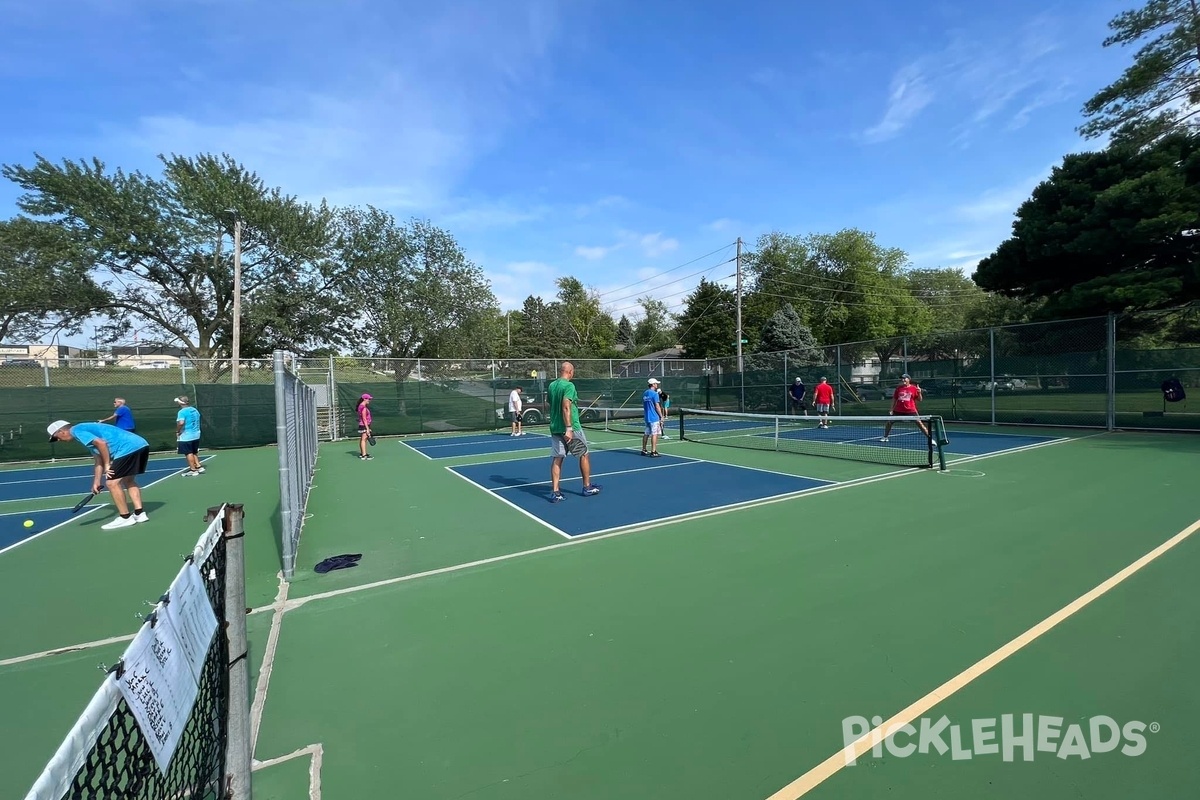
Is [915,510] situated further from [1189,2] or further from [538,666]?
[1189,2]

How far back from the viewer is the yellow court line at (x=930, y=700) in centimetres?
246

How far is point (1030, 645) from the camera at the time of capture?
3.54 meters

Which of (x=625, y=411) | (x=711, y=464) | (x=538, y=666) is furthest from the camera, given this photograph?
(x=625, y=411)

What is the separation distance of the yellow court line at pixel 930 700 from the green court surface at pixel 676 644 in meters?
0.02

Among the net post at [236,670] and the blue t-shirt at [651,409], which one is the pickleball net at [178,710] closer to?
the net post at [236,670]

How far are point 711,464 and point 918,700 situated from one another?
8.15 meters

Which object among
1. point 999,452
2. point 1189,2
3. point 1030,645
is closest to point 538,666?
point 1030,645

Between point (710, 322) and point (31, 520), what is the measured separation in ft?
157

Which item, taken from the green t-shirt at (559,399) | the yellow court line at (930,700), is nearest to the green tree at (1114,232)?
the yellow court line at (930,700)

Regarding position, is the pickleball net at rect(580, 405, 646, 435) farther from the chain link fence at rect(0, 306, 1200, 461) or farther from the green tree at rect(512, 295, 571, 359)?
the green tree at rect(512, 295, 571, 359)

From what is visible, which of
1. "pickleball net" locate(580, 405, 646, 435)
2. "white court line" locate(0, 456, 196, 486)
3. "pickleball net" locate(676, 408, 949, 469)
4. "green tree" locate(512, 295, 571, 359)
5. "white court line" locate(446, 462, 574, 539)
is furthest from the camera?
"green tree" locate(512, 295, 571, 359)

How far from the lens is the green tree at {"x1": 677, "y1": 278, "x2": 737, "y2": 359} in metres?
49.6

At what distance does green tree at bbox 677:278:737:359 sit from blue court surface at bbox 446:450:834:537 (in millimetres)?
38927

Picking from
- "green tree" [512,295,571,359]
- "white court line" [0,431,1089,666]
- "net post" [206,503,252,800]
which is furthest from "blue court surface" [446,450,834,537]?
"green tree" [512,295,571,359]
